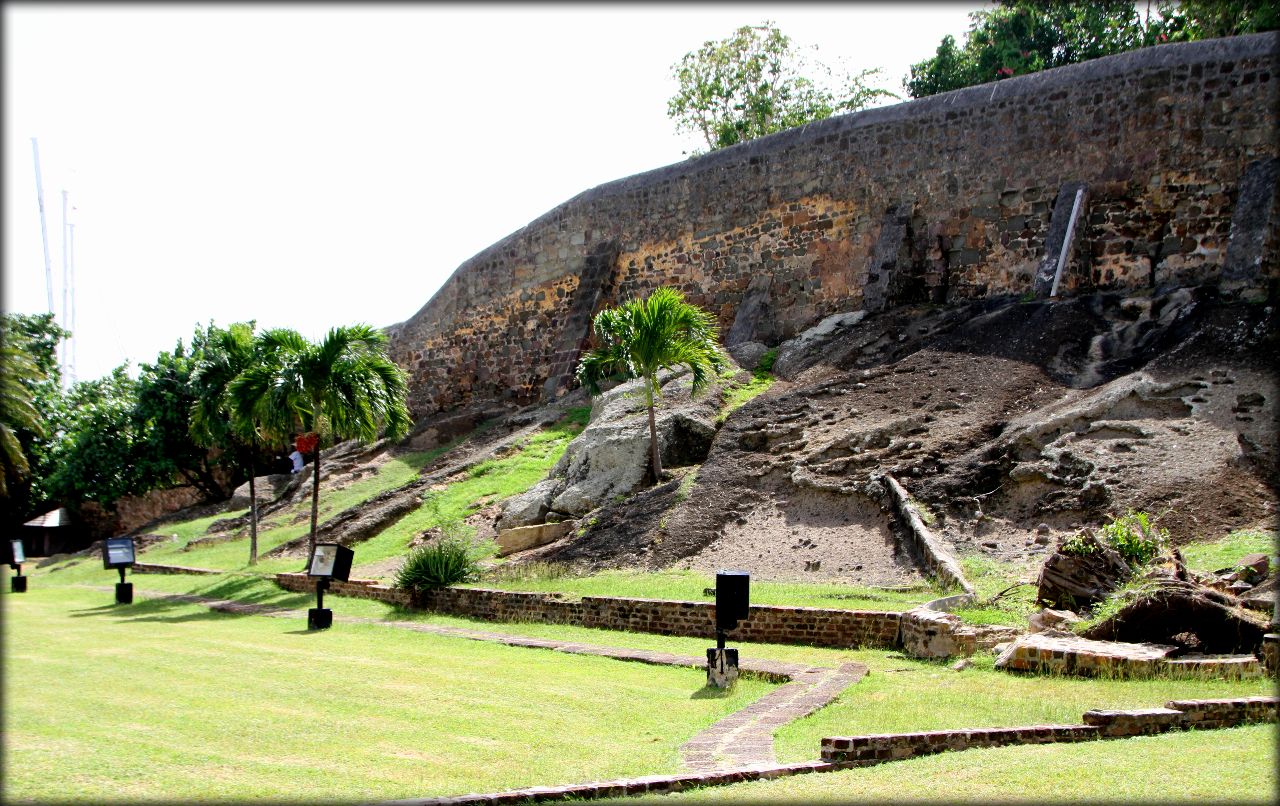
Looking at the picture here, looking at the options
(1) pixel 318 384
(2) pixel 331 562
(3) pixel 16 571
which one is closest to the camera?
(2) pixel 331 562

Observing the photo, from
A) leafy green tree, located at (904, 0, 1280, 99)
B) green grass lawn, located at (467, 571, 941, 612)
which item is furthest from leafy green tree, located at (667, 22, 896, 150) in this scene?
green grass lawn, located at (467, 571, 941, 612)

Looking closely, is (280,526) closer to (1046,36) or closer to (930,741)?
(930,741)

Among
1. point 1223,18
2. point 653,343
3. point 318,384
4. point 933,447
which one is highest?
point 1223,18

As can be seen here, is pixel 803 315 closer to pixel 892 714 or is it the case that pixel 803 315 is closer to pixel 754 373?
pixel 754 373

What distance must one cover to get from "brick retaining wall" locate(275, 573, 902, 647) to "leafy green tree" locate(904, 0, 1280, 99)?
19775 mm

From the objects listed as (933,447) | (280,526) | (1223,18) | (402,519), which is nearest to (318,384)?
(402,519)

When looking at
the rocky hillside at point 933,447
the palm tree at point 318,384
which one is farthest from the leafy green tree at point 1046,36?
the palm tree at point 318,384

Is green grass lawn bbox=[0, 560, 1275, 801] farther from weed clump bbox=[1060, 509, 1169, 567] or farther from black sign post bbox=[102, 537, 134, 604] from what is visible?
black sign post bbox=[102, 537, 134, 604]

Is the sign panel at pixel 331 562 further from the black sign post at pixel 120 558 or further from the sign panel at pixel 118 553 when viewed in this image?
the sign panel at pixel 118 553

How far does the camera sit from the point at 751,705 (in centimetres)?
798

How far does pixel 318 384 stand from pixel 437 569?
414 centimetres

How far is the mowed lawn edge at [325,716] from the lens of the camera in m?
5.74

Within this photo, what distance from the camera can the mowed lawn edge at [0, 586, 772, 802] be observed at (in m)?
5.74

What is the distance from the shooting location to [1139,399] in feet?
42.1
